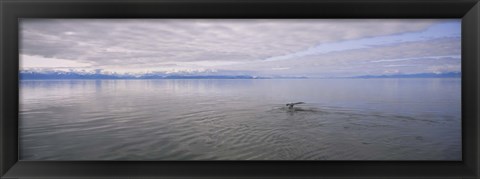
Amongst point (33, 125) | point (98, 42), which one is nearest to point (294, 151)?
point (98, 42)

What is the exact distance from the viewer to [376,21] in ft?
3.88

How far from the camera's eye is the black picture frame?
3.55ft

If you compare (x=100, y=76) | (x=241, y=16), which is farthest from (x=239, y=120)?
(x=100, y=76)

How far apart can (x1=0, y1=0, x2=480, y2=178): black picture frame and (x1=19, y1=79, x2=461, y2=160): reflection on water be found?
0.16ft

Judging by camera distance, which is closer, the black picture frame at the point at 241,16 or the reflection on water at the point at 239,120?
the black picture frame at the point at 241,16

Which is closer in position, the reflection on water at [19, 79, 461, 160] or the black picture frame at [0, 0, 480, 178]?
the black picture frame at [0, 0, 480, 178]

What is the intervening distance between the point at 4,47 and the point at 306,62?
4.06 ft

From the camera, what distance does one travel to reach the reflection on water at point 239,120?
46.6 inches

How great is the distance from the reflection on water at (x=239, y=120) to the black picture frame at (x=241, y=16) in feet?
0.16

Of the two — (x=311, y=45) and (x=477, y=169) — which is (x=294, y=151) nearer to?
(x=311, y=45)

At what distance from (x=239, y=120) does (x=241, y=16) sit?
19.2 inches

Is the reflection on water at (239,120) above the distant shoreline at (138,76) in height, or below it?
below

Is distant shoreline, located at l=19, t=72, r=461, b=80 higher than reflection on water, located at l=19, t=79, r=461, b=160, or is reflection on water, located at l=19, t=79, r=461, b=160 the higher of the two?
distant shoreline, located at l=19, t=72, r=461, b=80

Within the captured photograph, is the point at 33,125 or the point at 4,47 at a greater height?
the point at 4,47
